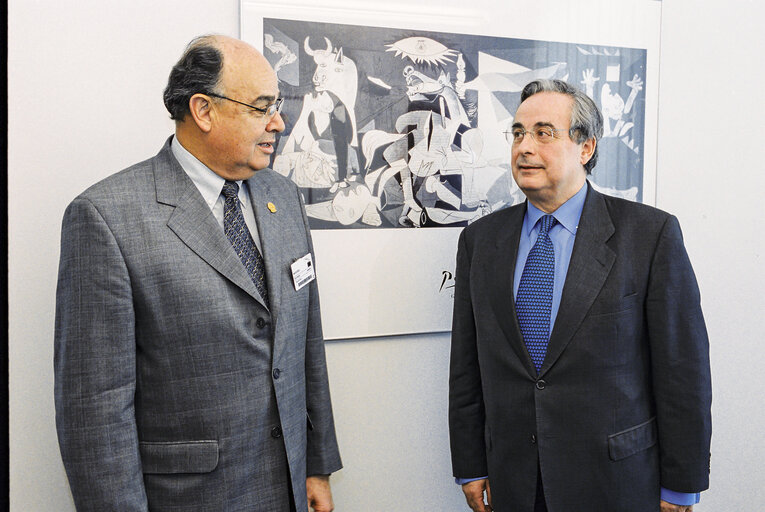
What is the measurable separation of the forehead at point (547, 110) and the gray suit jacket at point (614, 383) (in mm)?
303

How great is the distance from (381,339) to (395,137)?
703mm

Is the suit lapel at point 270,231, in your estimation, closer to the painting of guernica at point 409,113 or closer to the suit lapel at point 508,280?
the painting of guernica at point 409,113

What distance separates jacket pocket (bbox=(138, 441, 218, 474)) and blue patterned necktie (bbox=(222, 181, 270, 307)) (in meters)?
0.38

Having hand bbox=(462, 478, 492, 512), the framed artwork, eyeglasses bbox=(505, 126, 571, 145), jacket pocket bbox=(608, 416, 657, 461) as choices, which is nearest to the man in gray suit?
the framed artwork

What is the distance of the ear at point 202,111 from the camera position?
4.82 ft

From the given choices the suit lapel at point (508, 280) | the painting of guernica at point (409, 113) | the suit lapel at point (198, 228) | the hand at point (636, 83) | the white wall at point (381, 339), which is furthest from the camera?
the hand at point (636, 83)

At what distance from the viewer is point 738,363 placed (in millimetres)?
2523

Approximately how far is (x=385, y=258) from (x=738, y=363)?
5.32ft

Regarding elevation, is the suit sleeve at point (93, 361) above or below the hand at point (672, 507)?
above

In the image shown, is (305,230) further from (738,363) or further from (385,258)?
(738,363)

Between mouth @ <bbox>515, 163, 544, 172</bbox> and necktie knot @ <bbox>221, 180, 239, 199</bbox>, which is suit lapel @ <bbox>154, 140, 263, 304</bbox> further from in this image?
mouth @ <bbox>515, 163, 544, 172</bbox>

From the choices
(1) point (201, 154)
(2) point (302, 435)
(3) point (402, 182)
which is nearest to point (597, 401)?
(2) point (302, 435)

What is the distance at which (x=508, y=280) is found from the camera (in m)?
1.70

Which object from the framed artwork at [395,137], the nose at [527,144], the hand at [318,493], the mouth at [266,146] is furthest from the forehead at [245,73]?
the hand at [318,493]
